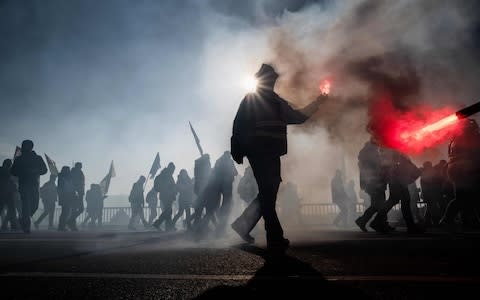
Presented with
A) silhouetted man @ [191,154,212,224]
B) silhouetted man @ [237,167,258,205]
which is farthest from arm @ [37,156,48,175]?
silhouetted man @ [237,167,258,205]

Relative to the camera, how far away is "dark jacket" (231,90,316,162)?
481 centimetres

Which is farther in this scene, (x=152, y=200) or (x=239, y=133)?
(x=152, y=200)

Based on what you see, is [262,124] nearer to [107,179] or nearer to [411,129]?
[411,129]

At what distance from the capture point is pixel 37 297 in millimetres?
2199

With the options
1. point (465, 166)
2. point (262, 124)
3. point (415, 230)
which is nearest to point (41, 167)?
point (262, 124)

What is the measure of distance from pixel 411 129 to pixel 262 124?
752cm

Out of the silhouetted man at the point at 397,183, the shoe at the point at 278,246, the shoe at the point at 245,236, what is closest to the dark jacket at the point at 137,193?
the silhouetted man at the point at 397,183

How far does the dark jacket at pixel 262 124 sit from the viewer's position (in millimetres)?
4809

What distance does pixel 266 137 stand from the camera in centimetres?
481

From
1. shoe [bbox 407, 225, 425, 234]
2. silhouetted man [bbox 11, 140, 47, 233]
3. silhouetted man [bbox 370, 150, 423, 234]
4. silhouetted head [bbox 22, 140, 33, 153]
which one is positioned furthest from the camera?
silhouetted head [bbox 22, 140, 33, 153]

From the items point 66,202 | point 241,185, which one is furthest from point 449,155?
point 66,202

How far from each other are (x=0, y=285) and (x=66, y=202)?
11326 mm

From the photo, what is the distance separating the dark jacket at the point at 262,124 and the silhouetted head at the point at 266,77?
0.10 metres

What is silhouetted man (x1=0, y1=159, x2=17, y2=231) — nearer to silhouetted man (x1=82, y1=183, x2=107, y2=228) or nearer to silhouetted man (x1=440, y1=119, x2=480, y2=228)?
silhouetted man (x1=82, y1=183, x2=107, y2=228)
